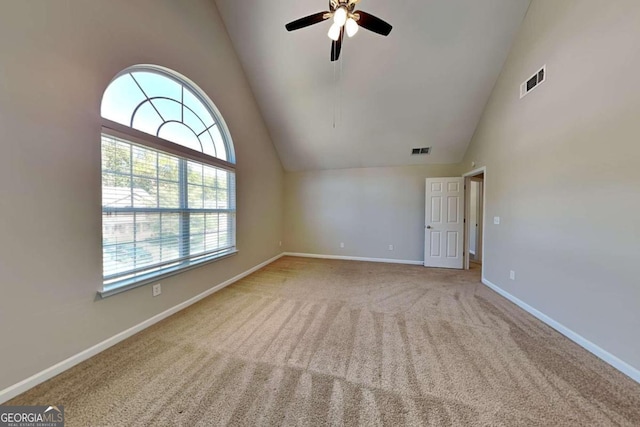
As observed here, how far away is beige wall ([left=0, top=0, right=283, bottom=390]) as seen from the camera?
55.4 inches

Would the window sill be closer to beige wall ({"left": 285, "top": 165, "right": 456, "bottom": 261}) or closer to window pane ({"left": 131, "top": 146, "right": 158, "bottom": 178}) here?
window pane ({"left": 131, "top": 146, "right": 158, "bottom": 178})

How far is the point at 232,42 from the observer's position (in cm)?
342

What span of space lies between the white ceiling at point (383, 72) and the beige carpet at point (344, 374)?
3.26m

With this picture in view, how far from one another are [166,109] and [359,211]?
4.15 meters

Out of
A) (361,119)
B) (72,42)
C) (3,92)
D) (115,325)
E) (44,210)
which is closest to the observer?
(3,92)

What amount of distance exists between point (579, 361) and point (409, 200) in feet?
11.8

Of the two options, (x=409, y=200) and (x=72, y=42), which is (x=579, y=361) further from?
(x=72, y=42)

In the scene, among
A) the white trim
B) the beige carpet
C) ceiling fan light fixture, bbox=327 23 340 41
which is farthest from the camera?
the white trim

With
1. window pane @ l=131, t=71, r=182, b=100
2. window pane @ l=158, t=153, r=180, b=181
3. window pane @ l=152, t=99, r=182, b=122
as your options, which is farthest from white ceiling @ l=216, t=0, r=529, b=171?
window pane @ l=158, t=153, r=180, b=181

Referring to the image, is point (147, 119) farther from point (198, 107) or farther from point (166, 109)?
point (198, 107)

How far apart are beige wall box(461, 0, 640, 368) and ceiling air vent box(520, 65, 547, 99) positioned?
0.08 metres

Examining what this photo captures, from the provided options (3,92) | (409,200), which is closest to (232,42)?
(3,92)

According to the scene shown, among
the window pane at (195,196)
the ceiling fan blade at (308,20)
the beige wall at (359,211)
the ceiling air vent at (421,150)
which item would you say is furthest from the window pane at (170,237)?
the ceiling air vent at (421,150)

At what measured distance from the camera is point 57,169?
161 centimetres
